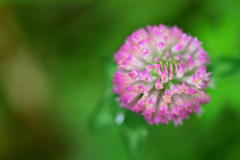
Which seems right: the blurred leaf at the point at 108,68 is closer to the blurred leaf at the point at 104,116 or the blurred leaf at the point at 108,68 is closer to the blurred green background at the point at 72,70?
the blurred leaf at the point at 104,116

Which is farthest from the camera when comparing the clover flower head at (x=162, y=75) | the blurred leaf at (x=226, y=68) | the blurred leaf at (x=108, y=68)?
the blurred leaf at (x=108, y=68)

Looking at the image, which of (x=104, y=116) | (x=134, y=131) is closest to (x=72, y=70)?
(x=104, y=116)

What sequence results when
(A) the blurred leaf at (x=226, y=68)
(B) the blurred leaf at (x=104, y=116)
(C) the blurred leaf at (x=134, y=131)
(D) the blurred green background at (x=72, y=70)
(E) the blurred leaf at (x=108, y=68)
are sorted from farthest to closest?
(D) the blurred green background at (x=72, y=70) → (E) the blurred leaf at (x=108, y=68) → (B) the blurred leaf at (x=104, y=116) → (A) the blurred leaf at (x=226, y=68) → (C) the blurred leaf at (x=134, y=131)

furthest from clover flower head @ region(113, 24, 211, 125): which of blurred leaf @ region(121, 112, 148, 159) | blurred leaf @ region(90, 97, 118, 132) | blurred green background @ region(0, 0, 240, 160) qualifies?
blurred green background @ region(0, 0, 240, 160)

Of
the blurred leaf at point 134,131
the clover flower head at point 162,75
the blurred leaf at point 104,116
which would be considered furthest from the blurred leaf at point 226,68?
the blurred leaf at point 104,116

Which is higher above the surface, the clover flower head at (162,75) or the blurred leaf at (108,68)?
the blurred leaf at (108,68)

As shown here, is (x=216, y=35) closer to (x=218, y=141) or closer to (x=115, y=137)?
(x=218, y=141)

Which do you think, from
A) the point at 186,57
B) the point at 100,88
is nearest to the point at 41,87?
the point at 100,88

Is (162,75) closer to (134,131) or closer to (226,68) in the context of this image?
(134,131)
